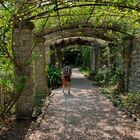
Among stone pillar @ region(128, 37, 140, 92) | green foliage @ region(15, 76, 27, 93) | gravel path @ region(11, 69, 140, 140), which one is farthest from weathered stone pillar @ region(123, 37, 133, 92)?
green foliage @ region(15, 76, 27, 93)

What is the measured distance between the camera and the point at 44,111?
352 inches

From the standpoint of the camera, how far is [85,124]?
24.1 feet

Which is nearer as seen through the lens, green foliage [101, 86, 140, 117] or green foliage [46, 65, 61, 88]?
green foliage [101, 86, 140, 117]

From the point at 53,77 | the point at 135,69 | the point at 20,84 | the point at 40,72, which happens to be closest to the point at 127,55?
the point at 135,69

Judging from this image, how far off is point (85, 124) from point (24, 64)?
206 centimetres

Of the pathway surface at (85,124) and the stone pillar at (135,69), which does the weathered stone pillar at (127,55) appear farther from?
the pathway surface at (85,124)

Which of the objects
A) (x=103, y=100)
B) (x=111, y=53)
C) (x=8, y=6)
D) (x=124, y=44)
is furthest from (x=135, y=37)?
(x=8, y=6)

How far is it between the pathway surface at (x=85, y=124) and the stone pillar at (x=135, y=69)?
1.50 metres

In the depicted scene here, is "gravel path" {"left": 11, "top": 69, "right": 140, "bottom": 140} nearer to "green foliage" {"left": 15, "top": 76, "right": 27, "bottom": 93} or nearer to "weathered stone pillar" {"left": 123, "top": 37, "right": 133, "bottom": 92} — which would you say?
"green foliage" {"left": 15, "top": 76, "right": 27, "bottom": 93}

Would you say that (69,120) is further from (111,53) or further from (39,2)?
(111,53)

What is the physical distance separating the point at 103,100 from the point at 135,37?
261 centimetres

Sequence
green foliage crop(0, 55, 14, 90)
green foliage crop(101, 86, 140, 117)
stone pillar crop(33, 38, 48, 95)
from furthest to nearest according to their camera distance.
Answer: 1. stone pillar crop(33, 38, 48, 95)
2. green foliage crop(101, 86, 140, 117)
3. green foliage crop(0, 55, 14, 90)

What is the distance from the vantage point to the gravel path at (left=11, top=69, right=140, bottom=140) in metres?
6.32

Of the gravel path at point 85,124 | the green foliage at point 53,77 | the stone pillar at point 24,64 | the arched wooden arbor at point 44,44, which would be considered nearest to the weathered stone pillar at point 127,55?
the arched wooden arbor at point 44,44
